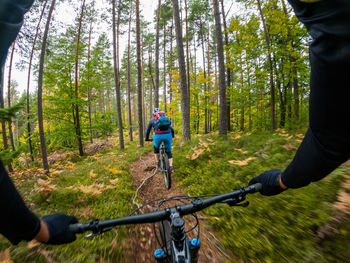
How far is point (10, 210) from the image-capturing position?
0.76 m

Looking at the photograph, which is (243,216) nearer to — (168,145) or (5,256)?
(168,145)

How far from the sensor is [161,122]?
5523mm

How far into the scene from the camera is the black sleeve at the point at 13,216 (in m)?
0.73

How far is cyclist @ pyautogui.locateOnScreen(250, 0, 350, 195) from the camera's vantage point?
0.60 meters

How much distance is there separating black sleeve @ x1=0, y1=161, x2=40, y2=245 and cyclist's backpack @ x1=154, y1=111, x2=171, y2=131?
473cm

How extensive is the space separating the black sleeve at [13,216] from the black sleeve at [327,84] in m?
1.59

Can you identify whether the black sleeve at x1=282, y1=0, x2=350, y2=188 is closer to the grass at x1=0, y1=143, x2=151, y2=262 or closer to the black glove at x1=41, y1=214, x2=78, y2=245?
the black glove at x1=41, y1=214, x2=78, y2=245

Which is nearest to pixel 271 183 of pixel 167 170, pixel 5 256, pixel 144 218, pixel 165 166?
pixel 144 218

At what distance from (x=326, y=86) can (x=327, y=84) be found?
0.01 meters

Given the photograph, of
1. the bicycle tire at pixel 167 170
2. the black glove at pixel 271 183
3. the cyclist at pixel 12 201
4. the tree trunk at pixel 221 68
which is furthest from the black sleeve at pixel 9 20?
the tree trunk at pixel 221 68

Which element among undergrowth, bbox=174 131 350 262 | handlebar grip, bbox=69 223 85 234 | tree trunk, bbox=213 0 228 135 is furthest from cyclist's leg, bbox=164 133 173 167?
tree trunk, bbox=213 0 228 135

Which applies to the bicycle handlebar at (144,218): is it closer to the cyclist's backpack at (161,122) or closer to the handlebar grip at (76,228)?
the handlebar grip at (76,228)

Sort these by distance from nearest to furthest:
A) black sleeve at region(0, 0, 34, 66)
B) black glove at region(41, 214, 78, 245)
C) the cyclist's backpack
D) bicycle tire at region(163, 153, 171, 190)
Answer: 1. black sleeve at region(0, 0, 34, 66)
2. black glove at region(41, 214, 78, 245)
3. bicycle tire at region(163, 153, 171, 190)
4. the cyclist's backpack

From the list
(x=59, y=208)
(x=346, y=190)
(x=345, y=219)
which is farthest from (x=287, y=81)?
(x=59, y=208)
